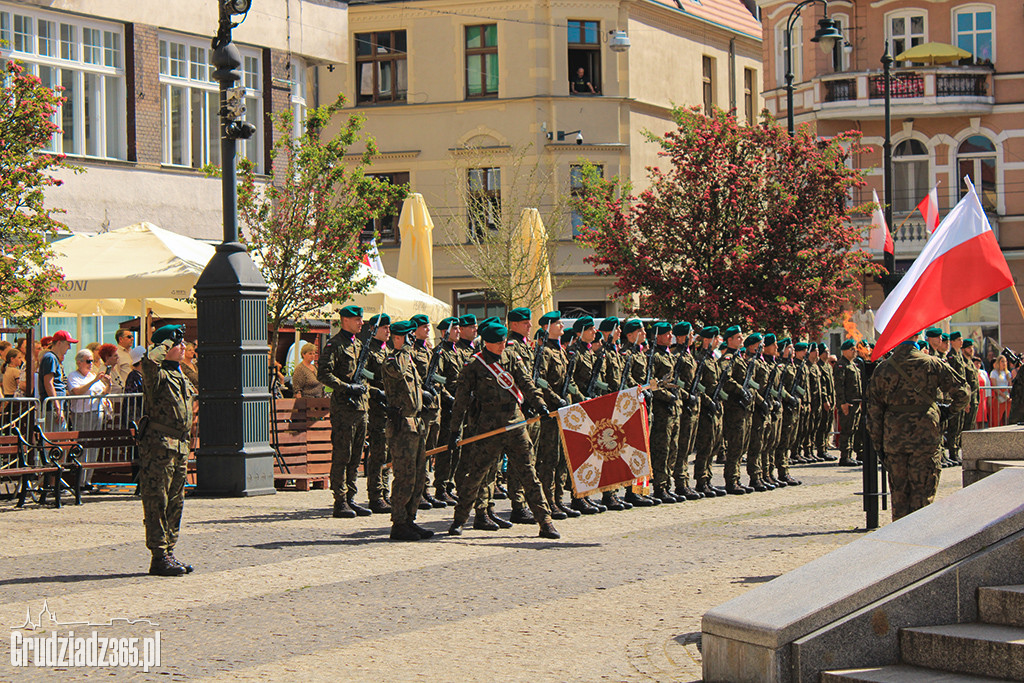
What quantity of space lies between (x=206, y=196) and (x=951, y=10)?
25.8 meters

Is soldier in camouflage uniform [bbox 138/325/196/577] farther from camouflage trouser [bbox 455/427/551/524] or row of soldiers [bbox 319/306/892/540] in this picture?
camouflage trouser [bbox 455/427/551/524]

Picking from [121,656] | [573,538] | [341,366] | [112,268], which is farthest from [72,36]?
[121,656]

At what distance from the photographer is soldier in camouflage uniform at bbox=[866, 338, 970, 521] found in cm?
1109

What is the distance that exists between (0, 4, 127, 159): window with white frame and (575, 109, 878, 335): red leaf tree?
974 cm

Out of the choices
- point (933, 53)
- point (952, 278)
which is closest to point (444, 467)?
point (952, 278)

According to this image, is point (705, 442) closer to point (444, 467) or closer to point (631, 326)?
point (631, 326)

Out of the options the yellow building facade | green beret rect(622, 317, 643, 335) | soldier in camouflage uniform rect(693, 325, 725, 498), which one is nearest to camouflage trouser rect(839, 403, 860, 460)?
soldier in camouflage uniform rect(693, 325, 725, 498)

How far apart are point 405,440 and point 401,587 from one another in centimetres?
296

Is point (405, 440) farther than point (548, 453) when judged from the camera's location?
No

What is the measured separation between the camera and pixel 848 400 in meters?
23.2

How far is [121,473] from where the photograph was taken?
16922 mm

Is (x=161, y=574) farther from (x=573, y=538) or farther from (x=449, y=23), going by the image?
(x=449, y=23)

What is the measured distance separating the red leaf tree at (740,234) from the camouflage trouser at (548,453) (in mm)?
12538

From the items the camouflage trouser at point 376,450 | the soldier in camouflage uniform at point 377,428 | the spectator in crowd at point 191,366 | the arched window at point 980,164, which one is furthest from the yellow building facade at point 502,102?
the camouflage trouser at point 376,450
